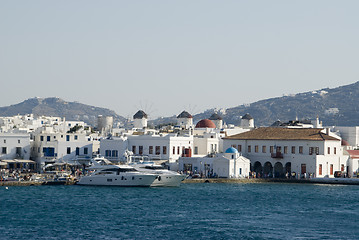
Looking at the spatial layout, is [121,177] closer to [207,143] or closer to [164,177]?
[164,177]

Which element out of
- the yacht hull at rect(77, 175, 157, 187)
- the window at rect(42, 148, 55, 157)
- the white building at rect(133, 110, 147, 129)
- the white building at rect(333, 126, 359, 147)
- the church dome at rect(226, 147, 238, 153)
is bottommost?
the yacht hull at rect(77, 175, 157, 187)

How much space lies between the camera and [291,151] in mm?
85312

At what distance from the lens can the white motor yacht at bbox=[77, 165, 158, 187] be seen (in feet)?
235

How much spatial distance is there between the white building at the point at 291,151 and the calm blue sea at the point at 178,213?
10.2 m

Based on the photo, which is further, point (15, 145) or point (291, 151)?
point (15, 145)

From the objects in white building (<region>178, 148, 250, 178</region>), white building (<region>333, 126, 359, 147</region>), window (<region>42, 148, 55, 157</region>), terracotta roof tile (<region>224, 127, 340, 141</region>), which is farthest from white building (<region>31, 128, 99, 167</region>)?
white building (<region>333, 126, 359, 147</region>)

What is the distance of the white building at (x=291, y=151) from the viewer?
84000 mm

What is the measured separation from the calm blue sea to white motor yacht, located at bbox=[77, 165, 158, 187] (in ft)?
4.19

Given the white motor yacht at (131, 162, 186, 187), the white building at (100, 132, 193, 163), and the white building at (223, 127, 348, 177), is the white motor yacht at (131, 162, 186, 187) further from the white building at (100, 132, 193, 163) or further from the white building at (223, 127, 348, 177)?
the white building at (223, 127, 348, 177)

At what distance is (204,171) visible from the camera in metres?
85.3

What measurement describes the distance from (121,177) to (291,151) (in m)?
21.7

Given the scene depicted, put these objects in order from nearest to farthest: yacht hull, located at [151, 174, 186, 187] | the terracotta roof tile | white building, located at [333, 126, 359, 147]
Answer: yacht hull, located at [151, 174, 186, 187]
the terracotta roof tile
white building, located at [333, 126, 359, 147]

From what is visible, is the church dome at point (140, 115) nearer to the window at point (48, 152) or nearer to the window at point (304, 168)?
the window at point (48, 152)

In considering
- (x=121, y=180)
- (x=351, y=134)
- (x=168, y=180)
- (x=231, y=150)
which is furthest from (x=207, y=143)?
(x=351, y=134)
